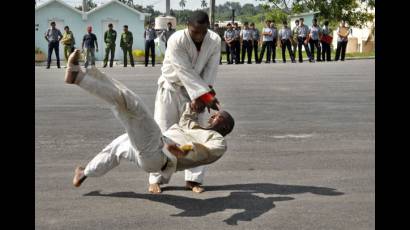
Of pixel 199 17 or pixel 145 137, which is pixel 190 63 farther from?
pixel 145 137

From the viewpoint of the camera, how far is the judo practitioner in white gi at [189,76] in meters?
7.84

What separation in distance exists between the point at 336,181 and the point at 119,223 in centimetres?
277

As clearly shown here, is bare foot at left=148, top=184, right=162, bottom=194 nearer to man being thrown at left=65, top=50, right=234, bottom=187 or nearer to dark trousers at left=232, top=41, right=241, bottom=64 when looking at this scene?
man being thrown at left=65, top=50, right=234, bottom=187

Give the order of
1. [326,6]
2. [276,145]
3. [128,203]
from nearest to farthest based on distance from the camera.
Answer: [128,203]
[276,145]
[326,6]

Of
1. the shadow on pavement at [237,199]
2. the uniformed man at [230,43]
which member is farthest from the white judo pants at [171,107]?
the uniformed man at [230,43]

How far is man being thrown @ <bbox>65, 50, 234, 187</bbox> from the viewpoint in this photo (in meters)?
6.64

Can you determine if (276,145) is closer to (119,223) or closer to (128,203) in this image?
(128,203)

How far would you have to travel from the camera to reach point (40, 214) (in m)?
6.92

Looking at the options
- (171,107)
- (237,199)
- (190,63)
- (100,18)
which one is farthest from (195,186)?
(100,18)

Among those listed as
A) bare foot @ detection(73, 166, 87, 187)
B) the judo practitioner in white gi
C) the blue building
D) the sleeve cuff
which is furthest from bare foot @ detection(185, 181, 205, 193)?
the blue building

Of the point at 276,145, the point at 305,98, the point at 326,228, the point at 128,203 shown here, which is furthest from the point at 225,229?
the point at 305,98

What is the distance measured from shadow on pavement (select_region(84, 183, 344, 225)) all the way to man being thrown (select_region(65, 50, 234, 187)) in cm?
40

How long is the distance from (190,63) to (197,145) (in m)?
1.21

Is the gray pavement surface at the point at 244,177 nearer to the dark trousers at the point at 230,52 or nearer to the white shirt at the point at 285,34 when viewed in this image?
the dark trousers at the point at 230,52
